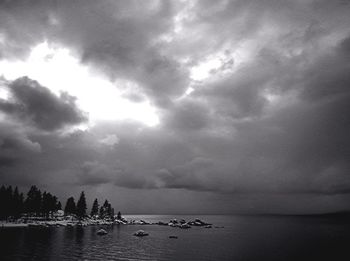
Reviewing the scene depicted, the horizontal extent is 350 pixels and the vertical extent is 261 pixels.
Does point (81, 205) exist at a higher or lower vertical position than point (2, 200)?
lower

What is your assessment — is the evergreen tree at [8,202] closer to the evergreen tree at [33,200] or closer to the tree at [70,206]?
the evergreen tree at [33,200]

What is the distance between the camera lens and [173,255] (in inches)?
2904

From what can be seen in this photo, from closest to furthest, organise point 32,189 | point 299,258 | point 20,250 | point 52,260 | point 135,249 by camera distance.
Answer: point 52,260 < point 20,250 < point 299,258 < point 135,249 < point 32,189

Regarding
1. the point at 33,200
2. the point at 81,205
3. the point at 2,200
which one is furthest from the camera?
the point at 81,205

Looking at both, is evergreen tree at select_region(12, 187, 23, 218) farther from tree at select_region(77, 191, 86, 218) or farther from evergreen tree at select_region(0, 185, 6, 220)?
tree at select_region(77, 191, 86, 218)

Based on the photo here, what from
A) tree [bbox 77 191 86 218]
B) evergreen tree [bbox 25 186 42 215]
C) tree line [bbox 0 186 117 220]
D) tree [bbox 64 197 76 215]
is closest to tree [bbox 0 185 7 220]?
tree line [bbox 0 186 117 220]

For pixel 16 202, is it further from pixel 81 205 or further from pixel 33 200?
pixel 81 205

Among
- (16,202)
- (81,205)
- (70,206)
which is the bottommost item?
(70,206)

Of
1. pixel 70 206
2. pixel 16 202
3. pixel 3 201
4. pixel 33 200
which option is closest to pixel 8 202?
pixel 3 201

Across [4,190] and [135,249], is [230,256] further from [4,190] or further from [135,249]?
[4,190]

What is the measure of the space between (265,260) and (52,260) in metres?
52.2

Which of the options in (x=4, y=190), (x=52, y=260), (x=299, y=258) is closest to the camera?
(x=52, y=260)

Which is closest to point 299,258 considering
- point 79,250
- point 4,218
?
point 79,250

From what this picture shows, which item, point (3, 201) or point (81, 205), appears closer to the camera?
point (3, 201)
